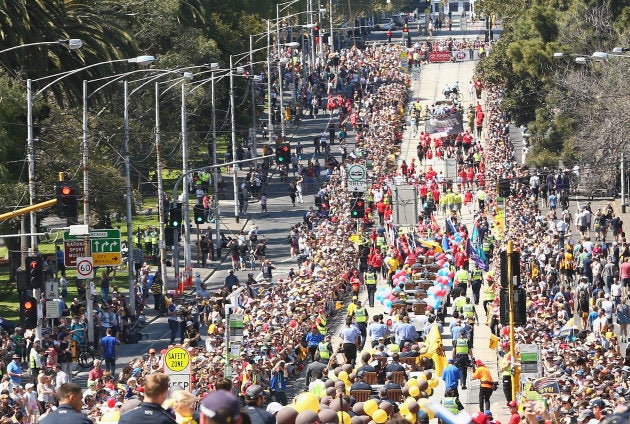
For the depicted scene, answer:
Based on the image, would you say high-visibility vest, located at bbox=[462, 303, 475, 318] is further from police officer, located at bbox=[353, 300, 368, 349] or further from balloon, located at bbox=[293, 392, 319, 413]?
balloon, located at bbox=[293, 392, 319, 413]

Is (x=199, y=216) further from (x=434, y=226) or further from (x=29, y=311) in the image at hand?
(x=29, y=311)

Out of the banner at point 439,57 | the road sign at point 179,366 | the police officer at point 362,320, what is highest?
the road sign at point 179,366

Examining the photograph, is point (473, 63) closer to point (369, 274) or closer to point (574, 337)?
point (369, 274)

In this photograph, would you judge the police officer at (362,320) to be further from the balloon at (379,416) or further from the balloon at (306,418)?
the balloon at (306,418)

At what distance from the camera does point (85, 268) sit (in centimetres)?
4450

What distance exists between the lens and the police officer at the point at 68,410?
45.2 feet

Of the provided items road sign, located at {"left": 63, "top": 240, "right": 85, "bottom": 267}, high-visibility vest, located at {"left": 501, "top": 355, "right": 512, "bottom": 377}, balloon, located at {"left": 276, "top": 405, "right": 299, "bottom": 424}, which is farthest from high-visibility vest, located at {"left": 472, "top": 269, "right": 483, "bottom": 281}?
balloon, located at {"left": 276, "top": 405, "right": 299, "bottom": 424}

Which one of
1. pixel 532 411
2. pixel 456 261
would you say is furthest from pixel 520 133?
pixel 532 411

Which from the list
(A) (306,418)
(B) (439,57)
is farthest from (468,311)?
(B) (439,57)

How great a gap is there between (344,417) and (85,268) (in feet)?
74.5

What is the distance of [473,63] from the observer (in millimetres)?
112250

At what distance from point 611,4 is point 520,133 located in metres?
12.4

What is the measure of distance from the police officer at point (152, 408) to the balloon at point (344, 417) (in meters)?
7.68

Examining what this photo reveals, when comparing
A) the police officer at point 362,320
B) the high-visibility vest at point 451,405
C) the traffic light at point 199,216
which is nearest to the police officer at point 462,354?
the high-visibility vest at point 451,405
